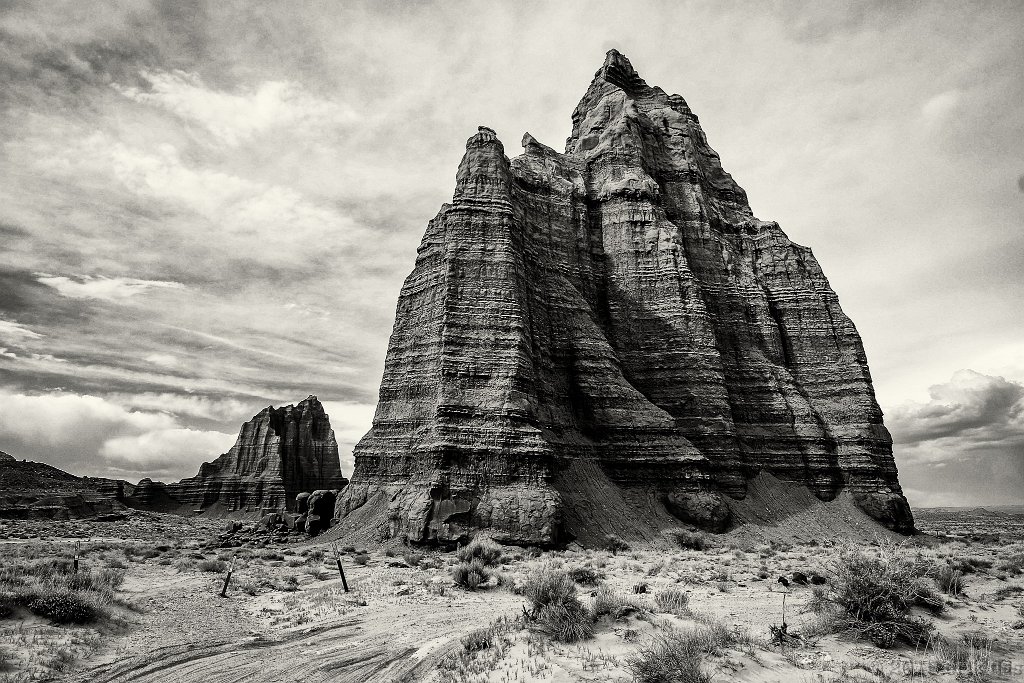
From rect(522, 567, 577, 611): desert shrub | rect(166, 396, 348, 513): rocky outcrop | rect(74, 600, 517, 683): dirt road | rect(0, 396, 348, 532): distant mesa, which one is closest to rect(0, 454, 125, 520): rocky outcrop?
rect(0, 396, 348, 532): distant mesa

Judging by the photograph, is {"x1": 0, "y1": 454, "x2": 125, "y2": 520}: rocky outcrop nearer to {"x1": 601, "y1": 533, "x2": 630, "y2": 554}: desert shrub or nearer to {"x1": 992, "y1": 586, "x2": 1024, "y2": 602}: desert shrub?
{"x1": 601, "y1": 533, "x2": 630, "y2": 554}: desert shrub

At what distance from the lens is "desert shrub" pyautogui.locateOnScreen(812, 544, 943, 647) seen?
9.45m

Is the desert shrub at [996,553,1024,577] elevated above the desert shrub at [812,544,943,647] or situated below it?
below

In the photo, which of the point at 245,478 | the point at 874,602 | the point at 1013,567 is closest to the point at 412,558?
the point at 874,602

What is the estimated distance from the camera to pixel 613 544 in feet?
100

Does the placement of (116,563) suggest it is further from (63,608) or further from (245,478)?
(245,478)

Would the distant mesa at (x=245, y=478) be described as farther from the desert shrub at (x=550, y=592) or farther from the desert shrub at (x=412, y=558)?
the desert shrub at (x=550, y=592)

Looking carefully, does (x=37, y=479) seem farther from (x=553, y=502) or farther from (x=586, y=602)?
(x=586, y=602)

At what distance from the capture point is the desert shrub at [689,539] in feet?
105

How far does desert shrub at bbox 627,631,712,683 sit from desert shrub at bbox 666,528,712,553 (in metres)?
26.3

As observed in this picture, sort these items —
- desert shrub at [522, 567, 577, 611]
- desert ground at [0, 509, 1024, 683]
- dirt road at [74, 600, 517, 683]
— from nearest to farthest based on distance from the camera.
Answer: desert ground at [0, 509, 1024, 683]
dirt road at [74, 600, 517, 683]
desert shrub at [522, 567, 577, 611]

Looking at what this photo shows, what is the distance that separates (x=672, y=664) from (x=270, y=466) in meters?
88.1

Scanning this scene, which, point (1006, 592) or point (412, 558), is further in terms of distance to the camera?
point (412, 558)

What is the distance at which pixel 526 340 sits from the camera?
1494 inches
